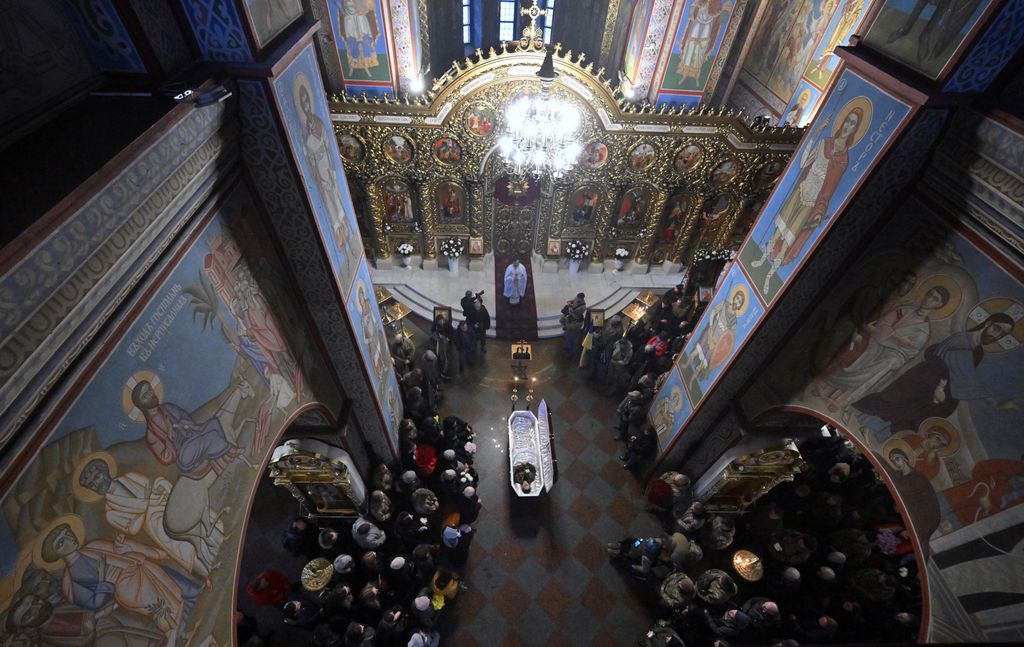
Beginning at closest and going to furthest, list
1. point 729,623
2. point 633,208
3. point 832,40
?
point 729,623
point 832,40
point 633,208

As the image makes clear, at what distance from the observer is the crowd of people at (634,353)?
32.8 feet

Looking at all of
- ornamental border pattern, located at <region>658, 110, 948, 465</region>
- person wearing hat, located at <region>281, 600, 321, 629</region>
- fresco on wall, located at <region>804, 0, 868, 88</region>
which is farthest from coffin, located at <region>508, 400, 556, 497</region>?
fresco on wall, located at <region>804, 0, 868, 88</region>

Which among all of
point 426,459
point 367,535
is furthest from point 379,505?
Result: point 426,459

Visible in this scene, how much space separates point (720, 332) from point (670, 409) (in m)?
2.30

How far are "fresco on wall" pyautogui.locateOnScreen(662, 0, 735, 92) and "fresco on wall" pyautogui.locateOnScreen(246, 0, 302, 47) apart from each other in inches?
400

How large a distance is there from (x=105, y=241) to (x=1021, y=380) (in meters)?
7.02

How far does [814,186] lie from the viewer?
5.63 metres

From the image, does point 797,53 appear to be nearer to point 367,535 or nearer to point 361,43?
point 361,43

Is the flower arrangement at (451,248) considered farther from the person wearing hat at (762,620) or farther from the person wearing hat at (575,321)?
the person wearing hat at (762,620)

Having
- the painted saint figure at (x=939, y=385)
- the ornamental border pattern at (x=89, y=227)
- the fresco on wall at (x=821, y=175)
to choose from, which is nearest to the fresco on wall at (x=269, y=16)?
the ornamental border pattern at (x=89, y=227)

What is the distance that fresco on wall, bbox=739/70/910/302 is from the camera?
479 cm

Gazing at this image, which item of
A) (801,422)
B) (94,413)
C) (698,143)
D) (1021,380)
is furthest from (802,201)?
(94,413)

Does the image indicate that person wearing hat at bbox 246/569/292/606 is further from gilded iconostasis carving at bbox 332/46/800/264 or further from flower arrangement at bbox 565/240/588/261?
flower arrangement at bbox 565/240/588/261

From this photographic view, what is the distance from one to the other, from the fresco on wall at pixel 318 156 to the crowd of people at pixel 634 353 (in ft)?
20.8
